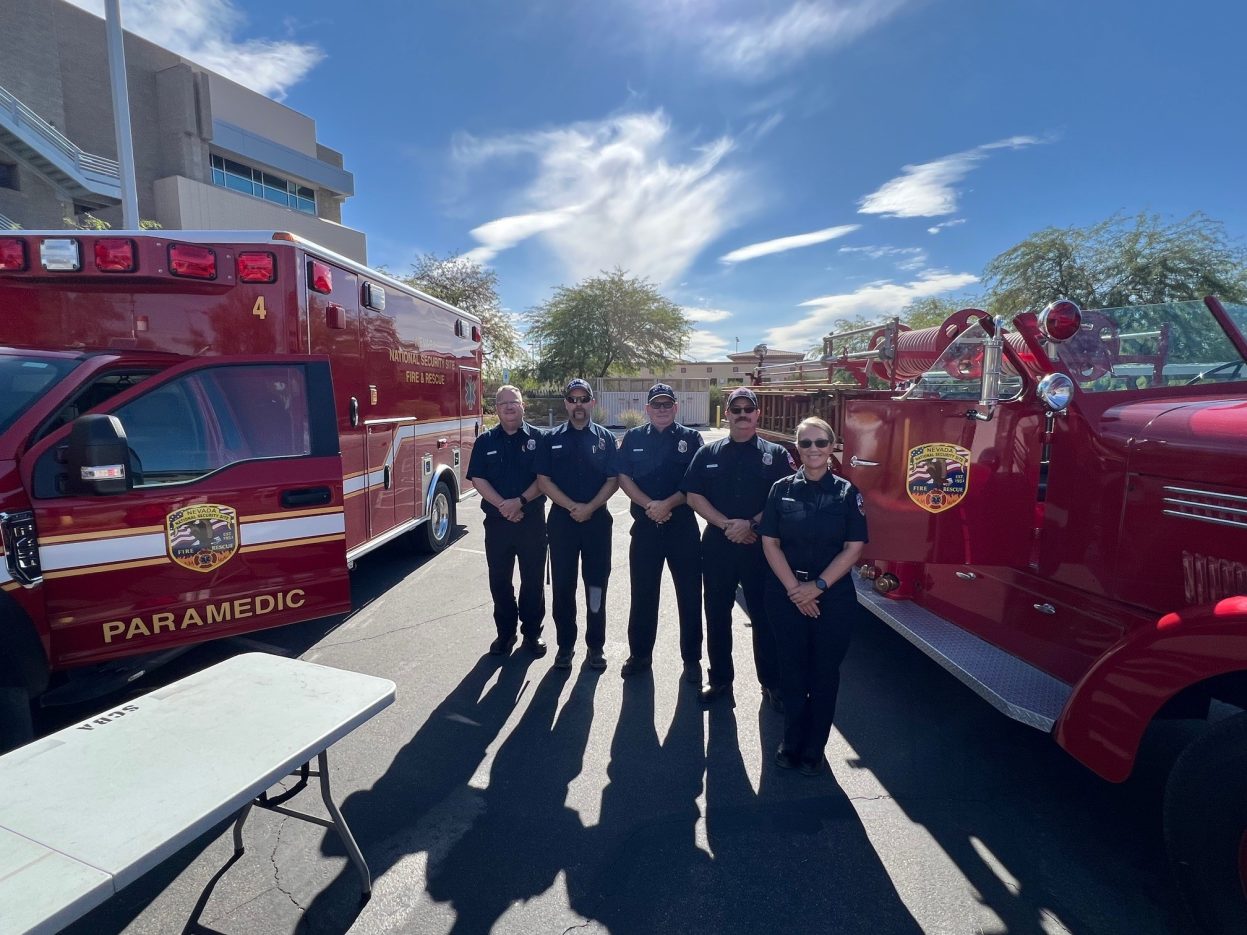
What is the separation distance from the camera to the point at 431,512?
6.57m

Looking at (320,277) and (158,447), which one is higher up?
(320,277)

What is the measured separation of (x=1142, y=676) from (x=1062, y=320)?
1.57 metres

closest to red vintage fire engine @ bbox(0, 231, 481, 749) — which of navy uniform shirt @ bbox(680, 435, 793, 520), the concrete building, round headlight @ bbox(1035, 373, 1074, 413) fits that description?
navy uniform shirt @ bbox(680, 435, 793, 520)

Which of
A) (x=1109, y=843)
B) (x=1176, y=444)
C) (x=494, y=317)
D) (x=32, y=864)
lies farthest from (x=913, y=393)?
(x=494, y=317)

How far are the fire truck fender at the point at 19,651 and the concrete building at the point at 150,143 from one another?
1995cm

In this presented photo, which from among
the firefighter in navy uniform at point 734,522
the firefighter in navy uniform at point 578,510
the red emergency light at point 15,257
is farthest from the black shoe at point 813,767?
the red emergency light at point 15,257

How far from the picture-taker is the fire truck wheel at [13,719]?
2654 millimetres

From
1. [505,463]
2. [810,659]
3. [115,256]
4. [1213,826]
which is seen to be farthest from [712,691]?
[115,256]

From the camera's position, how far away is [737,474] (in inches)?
141

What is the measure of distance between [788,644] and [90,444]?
3180 mm

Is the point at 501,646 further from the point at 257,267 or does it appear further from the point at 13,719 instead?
the point at 257,267

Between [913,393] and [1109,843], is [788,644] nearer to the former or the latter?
[1109,843]

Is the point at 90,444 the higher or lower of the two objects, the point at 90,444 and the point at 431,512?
the higher

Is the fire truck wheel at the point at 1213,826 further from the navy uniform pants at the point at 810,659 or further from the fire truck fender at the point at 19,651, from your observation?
the fire truck fender at the point at 19,651
